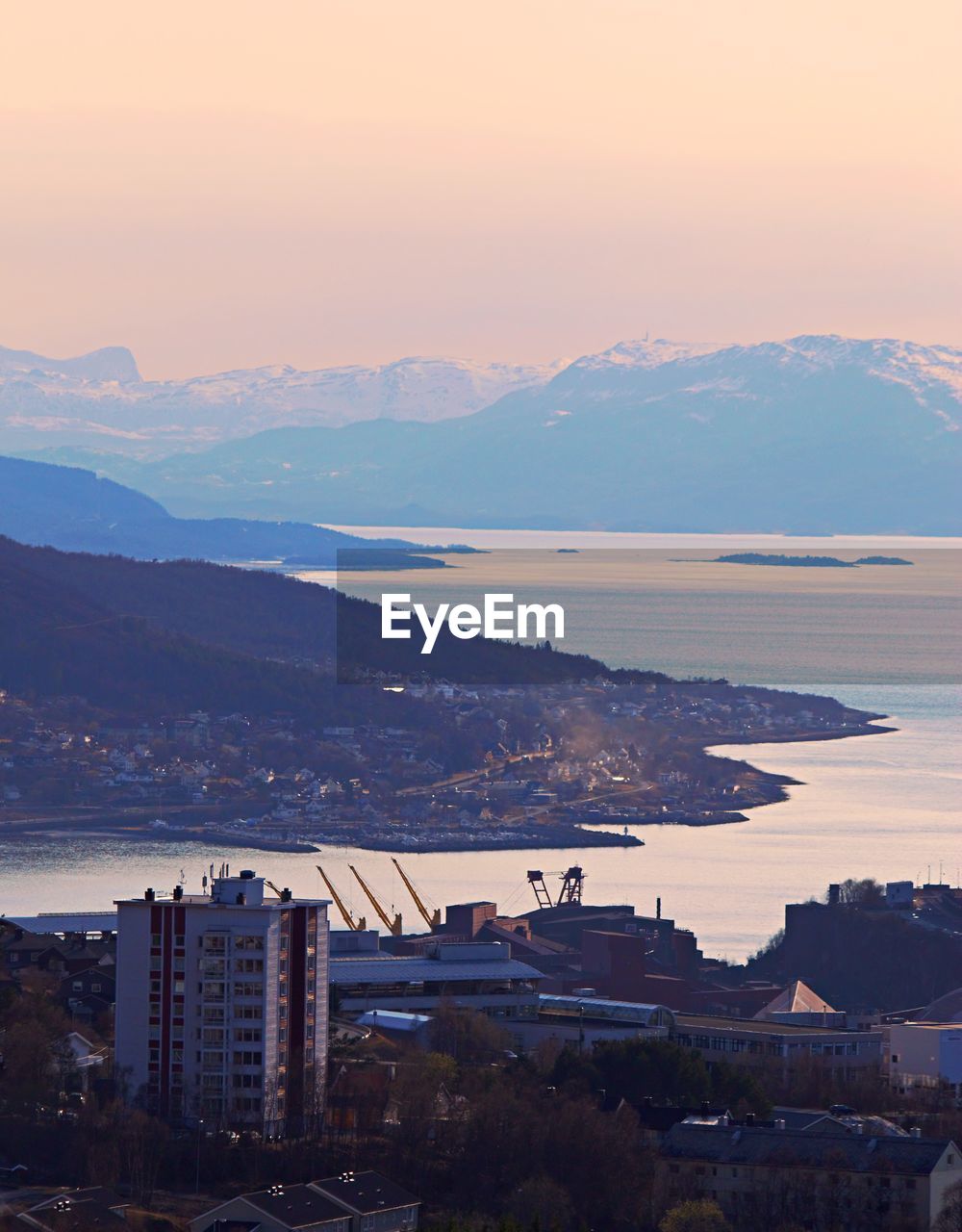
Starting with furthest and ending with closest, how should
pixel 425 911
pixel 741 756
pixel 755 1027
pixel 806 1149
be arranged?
1. pixel 741 756
2. pixel 425 911
3. pixel 755 1027
4. pixel 806 1149

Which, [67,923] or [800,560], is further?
[800,560]

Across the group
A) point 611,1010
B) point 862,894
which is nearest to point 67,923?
point 611,1010

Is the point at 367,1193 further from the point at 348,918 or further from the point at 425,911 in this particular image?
the point at 425,911

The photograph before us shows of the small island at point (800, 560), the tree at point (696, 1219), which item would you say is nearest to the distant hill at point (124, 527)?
the small island at point (800, 560)

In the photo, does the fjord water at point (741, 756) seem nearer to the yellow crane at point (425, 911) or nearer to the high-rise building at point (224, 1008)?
the yellow crane at point (425, 911)

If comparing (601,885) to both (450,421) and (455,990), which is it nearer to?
(455,990)

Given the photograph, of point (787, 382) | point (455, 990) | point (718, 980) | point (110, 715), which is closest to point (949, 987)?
point (718, 980)

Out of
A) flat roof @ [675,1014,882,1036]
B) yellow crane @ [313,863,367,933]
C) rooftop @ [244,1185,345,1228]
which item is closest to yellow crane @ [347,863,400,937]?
yellow crane @ [313,863,367,933]
